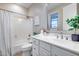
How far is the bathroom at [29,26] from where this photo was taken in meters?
1.93

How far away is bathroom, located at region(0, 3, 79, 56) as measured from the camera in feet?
6.32

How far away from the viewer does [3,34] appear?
2.07 metres

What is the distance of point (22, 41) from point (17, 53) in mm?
298

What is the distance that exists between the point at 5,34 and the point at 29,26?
0.60 m

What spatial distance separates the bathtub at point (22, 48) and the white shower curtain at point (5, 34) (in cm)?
14

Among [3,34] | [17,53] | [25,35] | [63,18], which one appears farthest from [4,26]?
[63,18]

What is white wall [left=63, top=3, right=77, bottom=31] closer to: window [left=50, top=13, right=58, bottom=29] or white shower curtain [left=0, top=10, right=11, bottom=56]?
window [left=50, top=13, right=58, bottom=29]

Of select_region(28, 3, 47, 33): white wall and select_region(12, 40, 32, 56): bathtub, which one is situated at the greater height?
select_region(28, 3, 47, 33): white wall

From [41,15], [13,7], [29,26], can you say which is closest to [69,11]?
[41,15]

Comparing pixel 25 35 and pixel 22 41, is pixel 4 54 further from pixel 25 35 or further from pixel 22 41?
pixel 25 35

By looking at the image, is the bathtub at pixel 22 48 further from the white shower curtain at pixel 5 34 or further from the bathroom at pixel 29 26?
the white shower curtain at pixel 5 34

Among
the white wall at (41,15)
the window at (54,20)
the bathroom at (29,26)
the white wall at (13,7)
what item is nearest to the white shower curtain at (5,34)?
the bathroom at (29,26)

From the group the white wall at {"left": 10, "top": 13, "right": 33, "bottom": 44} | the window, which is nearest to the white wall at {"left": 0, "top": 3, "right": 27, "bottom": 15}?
the white wall at {"left": 10, "top": 13, "right": 33, "bottom": 44}

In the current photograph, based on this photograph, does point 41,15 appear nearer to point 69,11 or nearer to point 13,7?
point 13,7
